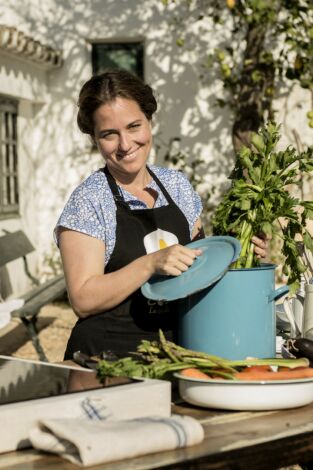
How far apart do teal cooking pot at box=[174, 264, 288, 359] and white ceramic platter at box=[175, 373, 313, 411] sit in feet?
0.89

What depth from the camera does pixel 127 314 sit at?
2633mm

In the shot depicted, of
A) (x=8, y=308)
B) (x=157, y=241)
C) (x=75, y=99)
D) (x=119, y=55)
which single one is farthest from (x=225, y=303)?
(x=119, y=55)

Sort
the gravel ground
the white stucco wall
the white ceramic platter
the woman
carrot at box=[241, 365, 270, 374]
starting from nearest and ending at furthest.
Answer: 1. the white ceramic platter
2. carrot at box=[241, 365, 270, 374]
3. the woman
4. the gravel ground
5. the white stucco wall

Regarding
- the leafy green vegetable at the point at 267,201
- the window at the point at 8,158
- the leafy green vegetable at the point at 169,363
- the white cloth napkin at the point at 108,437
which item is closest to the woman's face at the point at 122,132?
the leafy green vegetable at the point at 267,201

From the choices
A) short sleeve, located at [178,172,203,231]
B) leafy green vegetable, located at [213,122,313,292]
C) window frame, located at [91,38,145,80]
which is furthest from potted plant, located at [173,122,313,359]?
window frame, located at [91,38,145,80]

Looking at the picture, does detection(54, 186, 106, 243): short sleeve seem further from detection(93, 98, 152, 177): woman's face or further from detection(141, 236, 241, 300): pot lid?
detection(141, 236, 241, 300): pot lid

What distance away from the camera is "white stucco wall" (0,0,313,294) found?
10.6m

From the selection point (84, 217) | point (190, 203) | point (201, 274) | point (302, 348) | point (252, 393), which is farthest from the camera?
point (190, 203)

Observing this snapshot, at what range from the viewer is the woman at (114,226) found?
2537 millimetres

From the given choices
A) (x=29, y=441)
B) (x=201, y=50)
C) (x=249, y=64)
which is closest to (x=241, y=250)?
(x=29, y=441)

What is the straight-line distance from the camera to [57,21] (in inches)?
425

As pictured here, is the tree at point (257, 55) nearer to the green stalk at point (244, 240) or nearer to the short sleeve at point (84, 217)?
the short sleeve at point (84, 217)

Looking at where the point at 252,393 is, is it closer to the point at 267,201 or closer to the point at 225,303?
the point at 225,303

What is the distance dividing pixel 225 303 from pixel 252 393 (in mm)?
305
